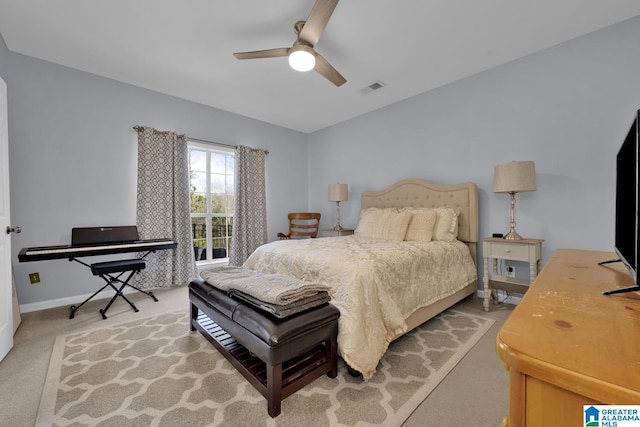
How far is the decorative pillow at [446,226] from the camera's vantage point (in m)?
3.04

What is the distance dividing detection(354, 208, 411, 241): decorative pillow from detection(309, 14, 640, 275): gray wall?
84 centimetres

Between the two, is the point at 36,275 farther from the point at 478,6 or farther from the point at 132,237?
the point at 478,6

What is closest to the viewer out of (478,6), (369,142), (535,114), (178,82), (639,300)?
(639,300)

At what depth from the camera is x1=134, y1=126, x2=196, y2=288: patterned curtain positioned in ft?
11.3

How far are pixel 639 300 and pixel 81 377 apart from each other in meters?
2.76

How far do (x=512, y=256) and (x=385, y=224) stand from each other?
1.29 metres

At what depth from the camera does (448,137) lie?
11.4ft

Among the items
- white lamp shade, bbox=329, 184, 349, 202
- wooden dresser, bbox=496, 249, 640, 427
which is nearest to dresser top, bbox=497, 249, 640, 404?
wooden dresser, bbox=496, 249, 640, 427

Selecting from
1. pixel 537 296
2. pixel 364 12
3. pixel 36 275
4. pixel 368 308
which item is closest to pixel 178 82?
pixel 364 12

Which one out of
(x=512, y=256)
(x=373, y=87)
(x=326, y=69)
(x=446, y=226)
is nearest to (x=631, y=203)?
(x=512, y=256)

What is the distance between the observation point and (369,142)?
4.42 meters

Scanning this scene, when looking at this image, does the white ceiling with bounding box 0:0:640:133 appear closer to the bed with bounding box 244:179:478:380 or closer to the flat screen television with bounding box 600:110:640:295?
the bed with bounding box 244:179:478:380

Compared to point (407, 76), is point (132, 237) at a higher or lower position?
lower

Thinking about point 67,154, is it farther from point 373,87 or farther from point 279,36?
point 373,87
